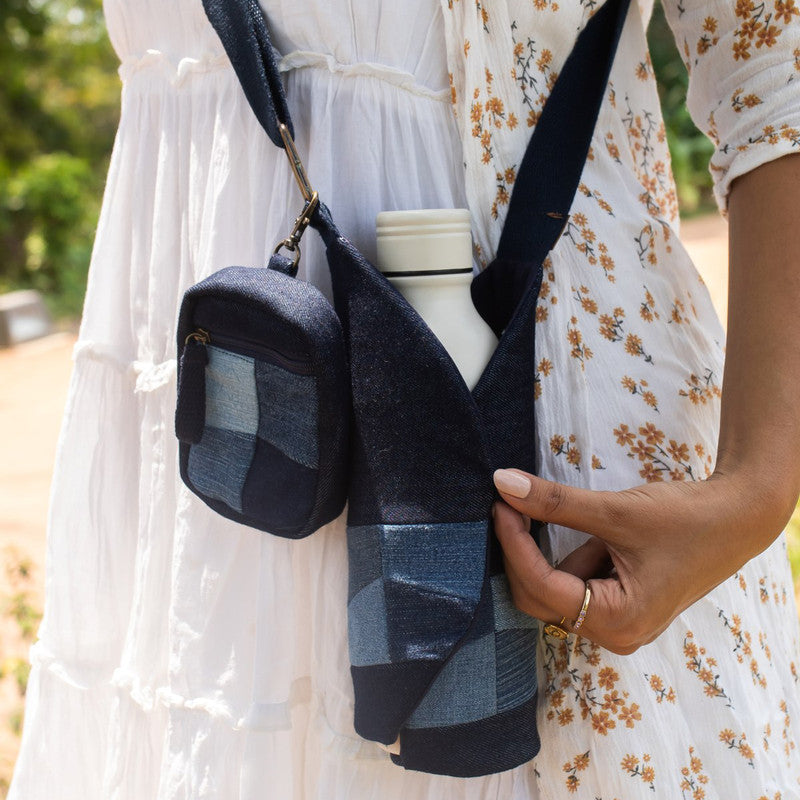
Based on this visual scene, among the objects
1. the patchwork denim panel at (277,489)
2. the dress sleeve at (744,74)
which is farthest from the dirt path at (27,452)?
the dress sleeve at (744,74)

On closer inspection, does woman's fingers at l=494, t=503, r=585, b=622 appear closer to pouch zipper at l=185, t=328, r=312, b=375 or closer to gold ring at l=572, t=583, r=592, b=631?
gold ring at l=572, t=583, r=592, b=631

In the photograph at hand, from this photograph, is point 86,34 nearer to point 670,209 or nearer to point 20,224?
point 20,224

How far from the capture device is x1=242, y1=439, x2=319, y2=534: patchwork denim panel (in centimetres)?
67

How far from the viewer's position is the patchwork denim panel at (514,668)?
666mm

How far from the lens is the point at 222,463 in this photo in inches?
28.1

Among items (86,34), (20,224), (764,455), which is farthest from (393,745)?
(86,34)

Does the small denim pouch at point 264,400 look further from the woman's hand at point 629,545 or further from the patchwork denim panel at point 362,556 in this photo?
the woman's hand at point 629,545

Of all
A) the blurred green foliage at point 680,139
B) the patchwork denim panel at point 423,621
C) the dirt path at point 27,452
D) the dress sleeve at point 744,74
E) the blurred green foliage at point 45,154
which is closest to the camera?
the patchwork denim panel at point 423,621

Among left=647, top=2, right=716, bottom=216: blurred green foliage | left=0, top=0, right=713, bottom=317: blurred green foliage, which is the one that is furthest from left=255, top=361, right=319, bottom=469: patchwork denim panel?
left=647, top=2, right=716, bottom=216: blurred green foliage

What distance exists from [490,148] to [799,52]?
26cm

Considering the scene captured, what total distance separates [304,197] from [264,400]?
0.16 metres

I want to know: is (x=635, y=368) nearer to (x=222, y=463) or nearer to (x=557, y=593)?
(x=557, y=593)

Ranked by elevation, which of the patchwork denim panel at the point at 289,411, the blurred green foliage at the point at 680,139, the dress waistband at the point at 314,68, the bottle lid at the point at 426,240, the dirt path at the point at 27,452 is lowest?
the dirt path at the point at 27,452

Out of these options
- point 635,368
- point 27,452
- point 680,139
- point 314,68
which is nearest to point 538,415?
point 635,368
